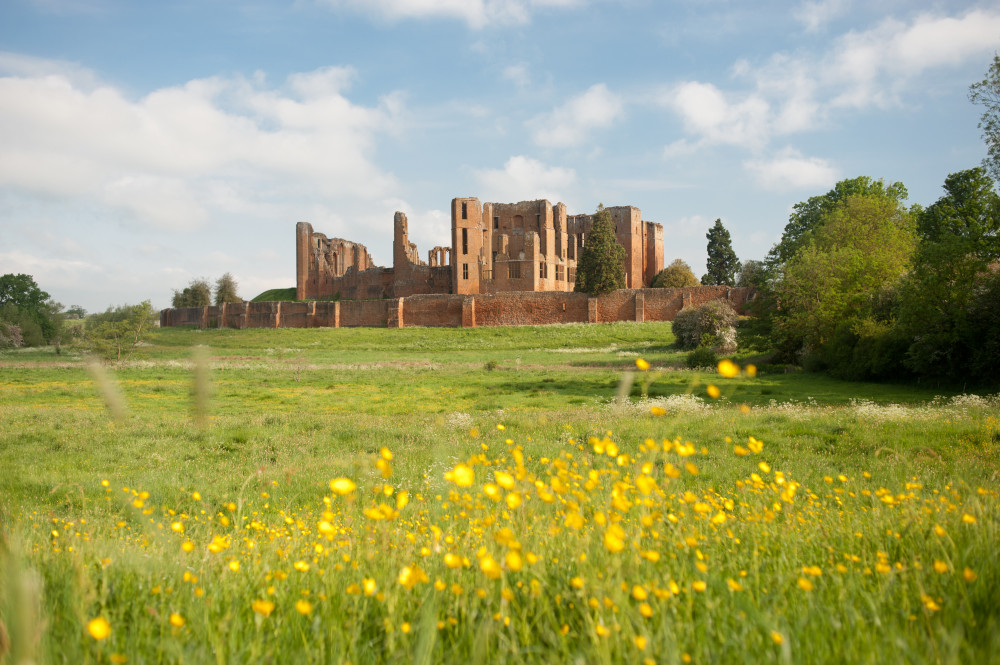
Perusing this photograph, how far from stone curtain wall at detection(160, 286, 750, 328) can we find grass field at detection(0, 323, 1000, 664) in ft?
119

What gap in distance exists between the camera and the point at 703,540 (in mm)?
3469

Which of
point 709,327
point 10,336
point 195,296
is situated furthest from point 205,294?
point 709,327

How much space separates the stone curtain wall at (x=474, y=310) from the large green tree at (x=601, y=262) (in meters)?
1.09

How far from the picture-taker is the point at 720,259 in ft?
240

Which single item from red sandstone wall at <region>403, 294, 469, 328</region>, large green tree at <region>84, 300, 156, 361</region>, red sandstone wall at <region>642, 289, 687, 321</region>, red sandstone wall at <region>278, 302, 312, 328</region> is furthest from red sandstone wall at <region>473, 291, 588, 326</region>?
large green tree at <region>84, 300, 156, 361</region>

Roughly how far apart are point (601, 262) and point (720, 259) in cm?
2105

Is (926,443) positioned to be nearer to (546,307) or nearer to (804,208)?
(546,307)

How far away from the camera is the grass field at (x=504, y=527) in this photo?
2.33 metres

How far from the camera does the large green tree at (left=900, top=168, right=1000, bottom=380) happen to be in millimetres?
19359

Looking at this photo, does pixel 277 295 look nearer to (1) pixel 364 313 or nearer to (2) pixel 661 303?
(1) pixel 364 313

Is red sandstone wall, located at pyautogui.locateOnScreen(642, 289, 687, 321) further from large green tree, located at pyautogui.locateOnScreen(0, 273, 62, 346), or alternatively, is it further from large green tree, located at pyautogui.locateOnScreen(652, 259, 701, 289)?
large green tree, located at pyautogui.locateOnScreen(0, 273, 62, 346)

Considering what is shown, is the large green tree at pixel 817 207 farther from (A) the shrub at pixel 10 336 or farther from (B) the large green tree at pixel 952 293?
(A) the shrub at pixel 10 336

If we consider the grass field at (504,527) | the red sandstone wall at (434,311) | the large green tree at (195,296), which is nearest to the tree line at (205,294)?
the large green tree at (195,296)

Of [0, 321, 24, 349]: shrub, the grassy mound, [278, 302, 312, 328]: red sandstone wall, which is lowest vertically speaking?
[0, 321, 24, 349]: shrub
